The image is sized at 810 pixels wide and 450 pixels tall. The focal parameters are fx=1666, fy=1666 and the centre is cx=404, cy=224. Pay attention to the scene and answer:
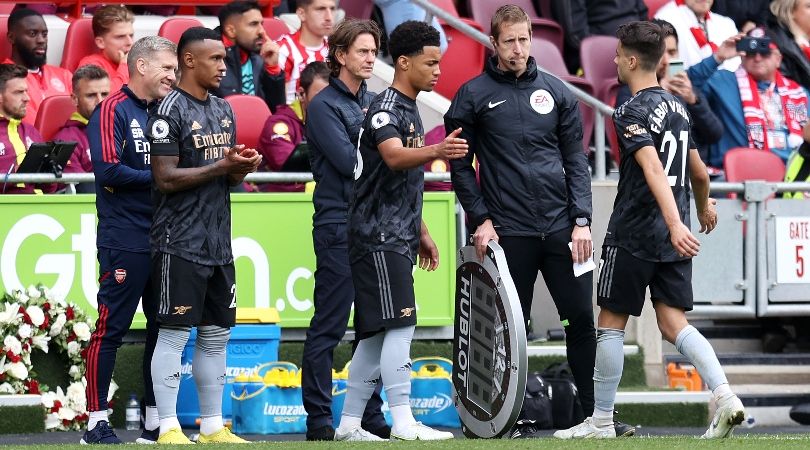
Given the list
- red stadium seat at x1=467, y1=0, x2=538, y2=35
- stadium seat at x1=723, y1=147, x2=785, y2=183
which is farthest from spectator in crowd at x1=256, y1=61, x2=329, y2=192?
red stadium seat at x1=467, y1=0, x2=538, y2=35

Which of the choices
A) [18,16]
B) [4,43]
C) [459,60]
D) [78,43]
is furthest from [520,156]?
[459,60]

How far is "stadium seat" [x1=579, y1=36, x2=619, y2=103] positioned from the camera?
46.9ft

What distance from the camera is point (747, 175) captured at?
12727mm

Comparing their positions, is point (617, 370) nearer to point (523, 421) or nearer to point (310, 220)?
point (523, 421)

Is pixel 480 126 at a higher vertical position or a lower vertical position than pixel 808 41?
lower

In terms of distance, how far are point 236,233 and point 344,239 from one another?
188 cm

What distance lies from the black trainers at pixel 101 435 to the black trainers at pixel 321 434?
1.16 metres

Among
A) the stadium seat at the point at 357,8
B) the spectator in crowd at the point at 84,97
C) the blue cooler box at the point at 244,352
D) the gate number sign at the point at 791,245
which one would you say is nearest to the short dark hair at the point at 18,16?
the spectator in crowd at the point at 84,97

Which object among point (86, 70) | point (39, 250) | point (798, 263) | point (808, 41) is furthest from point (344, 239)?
point (808, 41)

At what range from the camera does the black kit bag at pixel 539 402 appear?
10.0 m

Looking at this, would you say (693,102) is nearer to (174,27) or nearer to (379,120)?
(174,27)

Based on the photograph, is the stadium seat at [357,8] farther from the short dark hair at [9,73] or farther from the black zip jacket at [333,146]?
the black zip jacket at [333,146]

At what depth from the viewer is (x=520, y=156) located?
8.22 metres

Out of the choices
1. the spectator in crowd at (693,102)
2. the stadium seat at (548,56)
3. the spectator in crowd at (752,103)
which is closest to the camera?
the spectator in crowd at (693,102)
